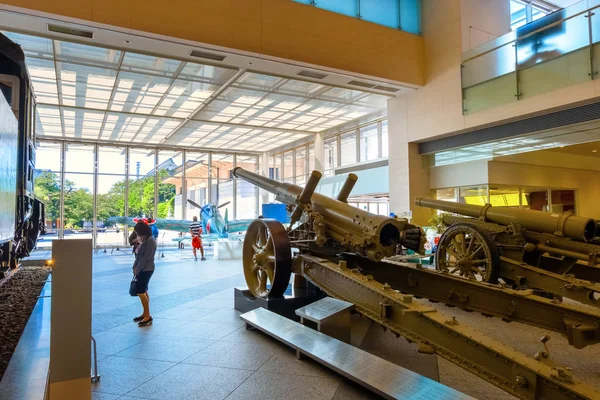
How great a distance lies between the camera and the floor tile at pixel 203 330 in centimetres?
508

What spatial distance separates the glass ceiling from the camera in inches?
447

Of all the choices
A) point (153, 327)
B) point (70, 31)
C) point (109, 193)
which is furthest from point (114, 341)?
point (109, 193)

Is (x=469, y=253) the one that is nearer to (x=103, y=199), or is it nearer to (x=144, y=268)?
(x=144, y=268)

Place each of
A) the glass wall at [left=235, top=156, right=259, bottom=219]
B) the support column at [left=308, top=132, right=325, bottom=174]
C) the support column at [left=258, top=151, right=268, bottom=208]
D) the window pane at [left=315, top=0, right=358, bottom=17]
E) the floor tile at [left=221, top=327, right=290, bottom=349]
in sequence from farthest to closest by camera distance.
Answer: the support column at [left=258, top=151, right=268, bottom=208] → the glass wall at [left=235, top=156, right=259, bottom=219] → the support column at [left=308, top=132, right=325, bottom=174] → the window pane at [left=315, top=0, right=358, bottom=17] → the floor tile at [left=221, top=327, right=290, bottom=349]

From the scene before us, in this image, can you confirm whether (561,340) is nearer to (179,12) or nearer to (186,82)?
(179,12)

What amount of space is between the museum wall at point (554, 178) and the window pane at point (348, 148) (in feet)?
25.7

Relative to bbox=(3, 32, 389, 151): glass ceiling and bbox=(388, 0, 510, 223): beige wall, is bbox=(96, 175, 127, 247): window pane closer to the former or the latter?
bbox=(3, 32, 389, 151): glass ceiling

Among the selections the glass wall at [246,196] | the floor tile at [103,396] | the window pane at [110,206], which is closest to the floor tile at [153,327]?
the floor tile at [103,396]

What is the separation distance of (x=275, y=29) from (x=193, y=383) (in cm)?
923

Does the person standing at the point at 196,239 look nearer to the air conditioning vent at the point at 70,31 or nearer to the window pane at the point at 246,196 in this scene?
the air conditioning vent at the point at 70,31

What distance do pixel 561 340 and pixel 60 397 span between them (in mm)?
5206

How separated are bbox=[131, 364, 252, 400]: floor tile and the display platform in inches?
60.8

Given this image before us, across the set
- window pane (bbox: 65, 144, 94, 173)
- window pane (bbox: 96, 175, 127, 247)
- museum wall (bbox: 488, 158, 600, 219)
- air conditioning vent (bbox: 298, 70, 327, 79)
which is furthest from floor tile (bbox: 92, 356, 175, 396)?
window pane (bbox: 65, 144, 94, 173)

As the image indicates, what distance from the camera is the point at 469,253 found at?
6.32 m
